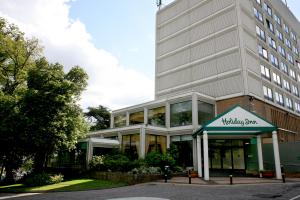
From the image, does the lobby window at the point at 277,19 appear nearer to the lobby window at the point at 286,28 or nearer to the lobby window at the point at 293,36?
the lobby window at the point at 286,28

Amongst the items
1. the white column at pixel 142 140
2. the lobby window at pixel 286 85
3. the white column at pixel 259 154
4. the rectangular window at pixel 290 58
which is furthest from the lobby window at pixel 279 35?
the white column at pixel 142 140

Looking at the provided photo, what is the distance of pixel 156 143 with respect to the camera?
29672mm

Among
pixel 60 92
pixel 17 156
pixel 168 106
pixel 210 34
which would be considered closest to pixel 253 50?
pixel 210 34

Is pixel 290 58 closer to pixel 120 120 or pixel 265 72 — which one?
pixel 265 72

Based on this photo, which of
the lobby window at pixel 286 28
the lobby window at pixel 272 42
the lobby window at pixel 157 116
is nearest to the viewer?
the lobby window at pixel 157 116

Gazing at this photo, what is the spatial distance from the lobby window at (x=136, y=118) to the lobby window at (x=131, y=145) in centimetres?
528

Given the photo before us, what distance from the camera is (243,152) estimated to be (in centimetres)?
2808

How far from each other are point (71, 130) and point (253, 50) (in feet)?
86.7

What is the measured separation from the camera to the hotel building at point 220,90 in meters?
26.8

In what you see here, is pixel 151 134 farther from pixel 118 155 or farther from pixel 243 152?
pixel 243 152

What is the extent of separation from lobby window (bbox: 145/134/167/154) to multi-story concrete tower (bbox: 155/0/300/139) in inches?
324

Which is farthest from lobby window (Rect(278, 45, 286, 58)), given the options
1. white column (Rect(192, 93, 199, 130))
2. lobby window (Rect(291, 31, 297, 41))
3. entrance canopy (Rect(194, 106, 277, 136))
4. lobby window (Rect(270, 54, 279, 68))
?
entrance canopy (Rect(194, 106, 277, 136))

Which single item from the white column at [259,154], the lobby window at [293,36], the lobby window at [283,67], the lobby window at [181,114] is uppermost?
the lobby window at [293,36]

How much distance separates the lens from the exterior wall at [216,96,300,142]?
3081 centimetres
